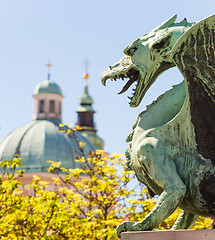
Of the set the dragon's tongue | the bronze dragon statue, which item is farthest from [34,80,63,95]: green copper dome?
the bronze dragon statue

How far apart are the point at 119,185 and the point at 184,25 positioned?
29.7 feet

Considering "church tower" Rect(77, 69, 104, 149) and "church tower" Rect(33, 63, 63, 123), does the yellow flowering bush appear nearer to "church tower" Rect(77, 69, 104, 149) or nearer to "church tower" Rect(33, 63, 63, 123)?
"church tower" Rect(33, 63, 63, 123)

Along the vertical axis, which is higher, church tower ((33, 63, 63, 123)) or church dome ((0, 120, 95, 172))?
church tower ((33, 63, 63, 123))

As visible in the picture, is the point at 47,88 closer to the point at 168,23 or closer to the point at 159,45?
the point at 168,23

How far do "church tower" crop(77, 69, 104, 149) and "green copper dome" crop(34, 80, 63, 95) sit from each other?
9.95 m

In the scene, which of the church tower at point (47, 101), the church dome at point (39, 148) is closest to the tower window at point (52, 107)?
the church tower at point (47, 101)

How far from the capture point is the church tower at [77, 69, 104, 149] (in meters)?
57.5

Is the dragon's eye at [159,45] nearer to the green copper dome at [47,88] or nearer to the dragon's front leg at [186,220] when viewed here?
the dragon's front leg at [186,220]

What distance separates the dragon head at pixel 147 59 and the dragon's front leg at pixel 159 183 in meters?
0.69

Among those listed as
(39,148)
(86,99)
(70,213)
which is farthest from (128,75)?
(86,99)

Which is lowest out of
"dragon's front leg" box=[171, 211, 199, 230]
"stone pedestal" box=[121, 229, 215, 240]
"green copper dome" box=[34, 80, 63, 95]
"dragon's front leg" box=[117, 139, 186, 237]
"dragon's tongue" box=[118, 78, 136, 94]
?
"stone pedestal" box=[121, 229, 215, 240]

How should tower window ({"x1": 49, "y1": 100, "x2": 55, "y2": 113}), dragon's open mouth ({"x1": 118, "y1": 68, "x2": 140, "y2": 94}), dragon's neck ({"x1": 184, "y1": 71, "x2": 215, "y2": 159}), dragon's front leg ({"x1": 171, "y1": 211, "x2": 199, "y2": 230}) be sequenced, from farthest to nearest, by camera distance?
tower window ({"x1": 49, "y1": 100, "x2": 55, "y2": 113}), dragon's open mouth ({"x1": 118, "y1": 68, "x2": 140, "y2": 94}), dragon's front leg ({"x1": 171, "y1": 211, "x2": 199, "y2": 230}), dragon's neck ({"x1": 184, "y1": 71, "x2": 215, "y2": 159})

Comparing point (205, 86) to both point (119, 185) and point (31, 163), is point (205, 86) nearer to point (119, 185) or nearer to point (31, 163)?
point (119, 185)

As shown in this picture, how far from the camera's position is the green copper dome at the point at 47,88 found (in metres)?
47.7
